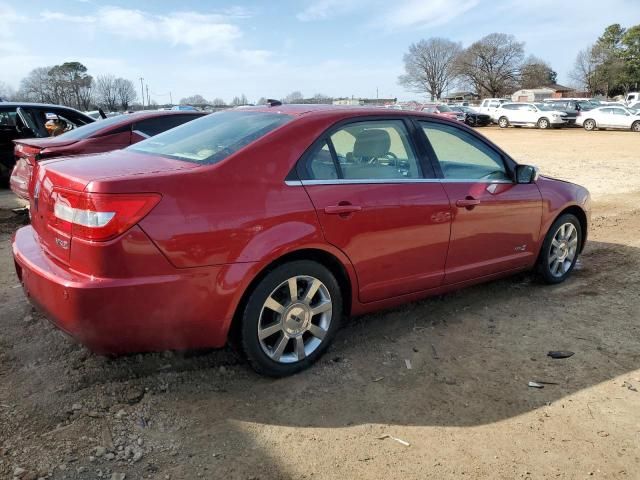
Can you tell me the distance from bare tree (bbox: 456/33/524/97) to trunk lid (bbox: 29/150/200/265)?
96216 mm

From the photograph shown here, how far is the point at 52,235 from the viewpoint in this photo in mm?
2852

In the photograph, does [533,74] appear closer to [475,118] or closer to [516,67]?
[516,67]

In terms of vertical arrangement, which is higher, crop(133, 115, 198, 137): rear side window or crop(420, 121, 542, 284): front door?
crop(133, 115, 198, 137): rear side window

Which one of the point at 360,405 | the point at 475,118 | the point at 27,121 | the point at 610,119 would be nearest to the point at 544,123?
the point at 610,119

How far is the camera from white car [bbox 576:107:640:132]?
98.7ft

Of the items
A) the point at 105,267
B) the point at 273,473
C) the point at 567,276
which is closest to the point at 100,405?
the point at 105,267

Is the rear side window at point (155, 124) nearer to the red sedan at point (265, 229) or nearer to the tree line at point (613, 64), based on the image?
the red sedan at point (265, 229)

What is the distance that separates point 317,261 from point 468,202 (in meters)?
1.33

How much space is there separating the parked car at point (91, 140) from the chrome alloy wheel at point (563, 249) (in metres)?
4.82

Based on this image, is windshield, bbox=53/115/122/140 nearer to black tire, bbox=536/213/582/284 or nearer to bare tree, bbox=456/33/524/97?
black tire, bbox=536/213/582/284

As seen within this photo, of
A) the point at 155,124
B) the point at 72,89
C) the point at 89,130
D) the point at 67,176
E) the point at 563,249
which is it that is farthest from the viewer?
the point at 72,89

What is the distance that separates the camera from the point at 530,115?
35.0 m

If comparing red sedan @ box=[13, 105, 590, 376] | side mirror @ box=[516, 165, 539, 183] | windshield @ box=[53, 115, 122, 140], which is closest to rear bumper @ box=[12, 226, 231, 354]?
red sedan @ box=[13, 105, 590, 376]

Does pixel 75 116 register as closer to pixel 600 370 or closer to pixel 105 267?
pixel 105 267
